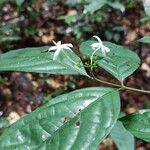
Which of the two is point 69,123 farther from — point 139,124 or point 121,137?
point 121,137

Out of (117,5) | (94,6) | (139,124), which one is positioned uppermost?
(139,124)

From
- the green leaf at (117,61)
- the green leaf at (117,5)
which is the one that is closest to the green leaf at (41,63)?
the green leaf at (117,61)

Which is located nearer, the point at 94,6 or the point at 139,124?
the point at 139,124

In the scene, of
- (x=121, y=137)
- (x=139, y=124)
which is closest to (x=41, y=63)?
(x=139, y=124)

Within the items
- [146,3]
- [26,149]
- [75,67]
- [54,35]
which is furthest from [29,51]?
[54,35]

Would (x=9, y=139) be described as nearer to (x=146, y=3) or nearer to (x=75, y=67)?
(x=75, y=67)

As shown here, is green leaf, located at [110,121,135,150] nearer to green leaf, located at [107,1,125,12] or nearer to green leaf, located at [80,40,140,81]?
green leaf, located at [80,40,140,81]

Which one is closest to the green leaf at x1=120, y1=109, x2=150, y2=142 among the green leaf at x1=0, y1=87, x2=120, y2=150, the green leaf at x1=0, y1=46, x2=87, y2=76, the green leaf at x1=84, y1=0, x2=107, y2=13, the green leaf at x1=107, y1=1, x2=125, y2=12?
the green leaf at x1=0, y1=87, x2=120, y2=150
